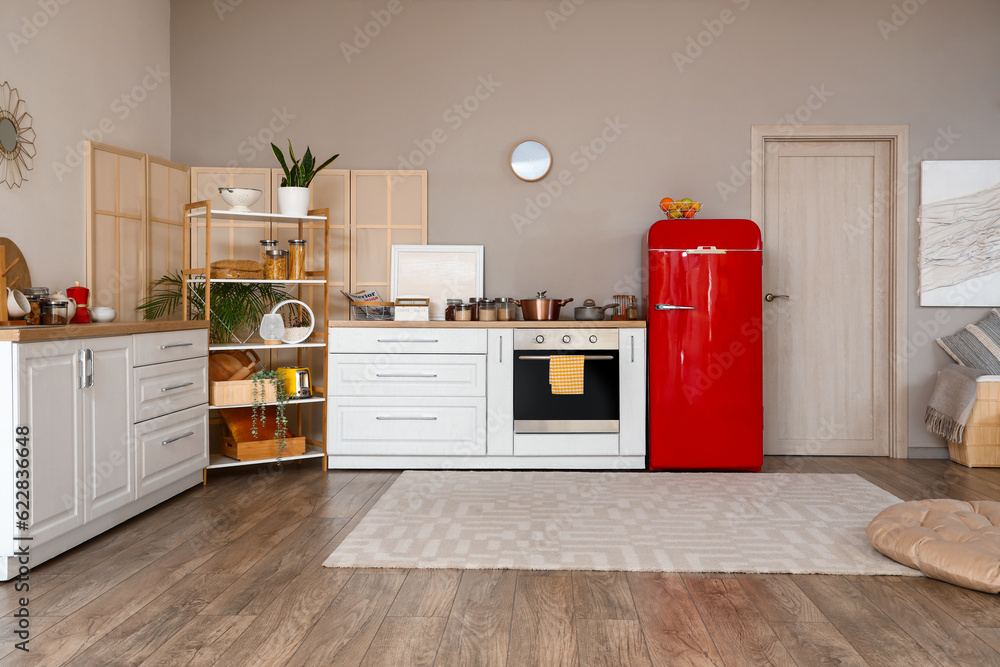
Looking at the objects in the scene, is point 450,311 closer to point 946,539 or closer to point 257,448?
point 257,448

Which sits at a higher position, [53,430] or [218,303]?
[218,303]

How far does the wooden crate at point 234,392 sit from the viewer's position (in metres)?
3.92

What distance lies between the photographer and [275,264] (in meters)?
4.07

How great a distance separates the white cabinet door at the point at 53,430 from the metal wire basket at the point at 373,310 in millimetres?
1761

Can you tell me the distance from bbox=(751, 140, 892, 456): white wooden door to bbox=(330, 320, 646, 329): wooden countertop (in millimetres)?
1155

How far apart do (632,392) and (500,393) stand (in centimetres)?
79

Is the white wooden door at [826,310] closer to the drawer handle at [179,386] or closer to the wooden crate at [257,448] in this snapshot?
the wooden crate at [257,448]

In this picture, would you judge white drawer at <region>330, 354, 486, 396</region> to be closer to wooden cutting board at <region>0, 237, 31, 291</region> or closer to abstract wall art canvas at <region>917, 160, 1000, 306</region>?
wooden cutting board at <region>0, 237, 31, 291</region>

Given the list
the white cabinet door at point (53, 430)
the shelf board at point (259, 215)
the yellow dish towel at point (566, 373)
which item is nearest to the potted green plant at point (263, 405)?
the shelf board at point (259, 215)

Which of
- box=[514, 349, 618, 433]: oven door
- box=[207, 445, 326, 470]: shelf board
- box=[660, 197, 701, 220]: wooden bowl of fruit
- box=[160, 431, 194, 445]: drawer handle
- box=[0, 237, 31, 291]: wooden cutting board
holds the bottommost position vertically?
box=[207, 445, 326, 470]: shelf board

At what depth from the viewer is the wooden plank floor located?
6.18 ft

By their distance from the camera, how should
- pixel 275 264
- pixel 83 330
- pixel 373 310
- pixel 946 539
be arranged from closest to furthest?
pixel 946 539 → pixel 83 330 → pixel 275 264 → pixel 373 310

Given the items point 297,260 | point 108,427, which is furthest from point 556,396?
point 108,427

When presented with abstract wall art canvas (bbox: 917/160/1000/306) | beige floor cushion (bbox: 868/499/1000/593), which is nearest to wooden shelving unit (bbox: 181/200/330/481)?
beige floor cushion (bbox: 868/499/1000/593)
